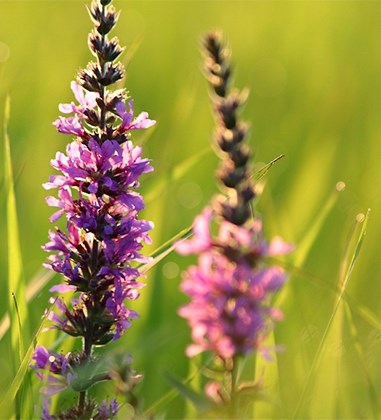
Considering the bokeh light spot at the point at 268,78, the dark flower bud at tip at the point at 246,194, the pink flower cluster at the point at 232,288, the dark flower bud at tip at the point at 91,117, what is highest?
the dark flower bud at tip at the point at 246,194

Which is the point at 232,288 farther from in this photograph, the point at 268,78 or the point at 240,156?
the point at 268,78

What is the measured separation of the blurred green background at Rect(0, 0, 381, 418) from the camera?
327 cm

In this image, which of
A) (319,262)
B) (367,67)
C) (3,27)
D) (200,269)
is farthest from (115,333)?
(3,27)

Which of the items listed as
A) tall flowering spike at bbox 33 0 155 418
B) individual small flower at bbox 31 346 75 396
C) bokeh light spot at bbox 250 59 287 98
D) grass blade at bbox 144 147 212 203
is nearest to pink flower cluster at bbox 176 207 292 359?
tall flowering spike at bbox 33 0 155 418

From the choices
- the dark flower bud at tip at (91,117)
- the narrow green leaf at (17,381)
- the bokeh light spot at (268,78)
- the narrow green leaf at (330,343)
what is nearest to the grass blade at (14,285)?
the narrow green leaf at (17,381)

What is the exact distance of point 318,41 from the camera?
855cm

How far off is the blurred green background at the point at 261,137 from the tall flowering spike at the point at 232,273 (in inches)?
7.3

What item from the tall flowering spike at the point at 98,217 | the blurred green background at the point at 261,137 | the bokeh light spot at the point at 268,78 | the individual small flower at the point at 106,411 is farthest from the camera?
the bokeh light spot at the point at 268,78

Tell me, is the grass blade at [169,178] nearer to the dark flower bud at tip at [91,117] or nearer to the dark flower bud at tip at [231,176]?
the dark flower bud at tip at [91,117]

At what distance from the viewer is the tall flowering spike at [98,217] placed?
2.10 metres

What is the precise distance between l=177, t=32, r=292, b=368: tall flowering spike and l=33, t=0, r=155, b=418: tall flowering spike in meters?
0.62

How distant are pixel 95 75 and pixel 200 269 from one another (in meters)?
0.86

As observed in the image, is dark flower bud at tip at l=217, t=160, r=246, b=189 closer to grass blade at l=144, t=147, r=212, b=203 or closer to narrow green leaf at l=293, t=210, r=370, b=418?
narrow green leaf at l=293, t=210, r=370, b=418

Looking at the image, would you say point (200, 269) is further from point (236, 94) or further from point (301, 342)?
point (301, 342)
